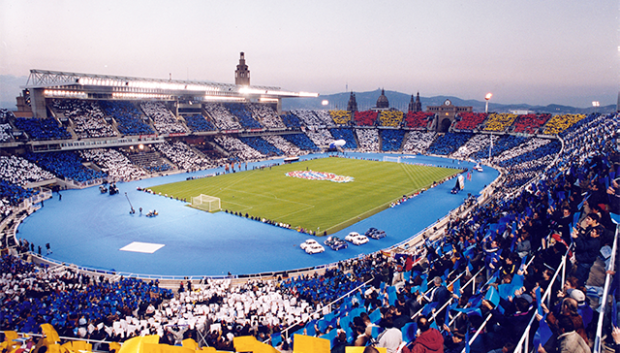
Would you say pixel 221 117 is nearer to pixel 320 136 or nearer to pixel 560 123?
pixel 320 136

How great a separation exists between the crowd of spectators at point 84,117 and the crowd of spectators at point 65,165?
6003 mm

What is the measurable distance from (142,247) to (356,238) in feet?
58.2

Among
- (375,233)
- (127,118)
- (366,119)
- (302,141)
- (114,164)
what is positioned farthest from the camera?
(366,119)

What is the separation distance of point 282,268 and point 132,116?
6069 cm

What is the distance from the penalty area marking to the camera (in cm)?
2883

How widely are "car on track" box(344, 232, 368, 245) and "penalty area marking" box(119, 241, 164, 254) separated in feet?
51.3

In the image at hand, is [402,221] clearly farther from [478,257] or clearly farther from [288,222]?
[478,257]

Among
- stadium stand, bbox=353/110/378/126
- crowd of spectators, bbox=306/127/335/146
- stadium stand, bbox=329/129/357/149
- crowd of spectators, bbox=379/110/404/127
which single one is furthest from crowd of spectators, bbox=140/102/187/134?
crowd of spectators, bbox=379/110/404/127

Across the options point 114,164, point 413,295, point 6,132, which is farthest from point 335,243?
point 6,132

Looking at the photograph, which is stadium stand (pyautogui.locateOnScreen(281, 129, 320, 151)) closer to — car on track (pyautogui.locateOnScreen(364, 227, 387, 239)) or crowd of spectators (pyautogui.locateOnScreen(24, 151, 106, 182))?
crowd of spectators (pyautogui.locateOnScreen(24, 151, 106, 182))

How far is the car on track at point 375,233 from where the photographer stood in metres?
31.3

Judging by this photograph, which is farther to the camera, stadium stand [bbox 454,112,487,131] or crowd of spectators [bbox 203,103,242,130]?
stadium stand [bbox 454,112,487,131]

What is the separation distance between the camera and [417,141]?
100 metres

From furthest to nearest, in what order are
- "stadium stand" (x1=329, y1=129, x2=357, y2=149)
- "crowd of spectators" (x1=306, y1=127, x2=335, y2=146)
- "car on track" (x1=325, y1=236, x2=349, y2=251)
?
"stadium stand" (x1=329, y1=129, x2=357, y2=149), "crowd of spectators" (x1=306, y1=127, x2=335, y2=146), "car on track" (x1=325, y1=236, x2=349, y2=251)
